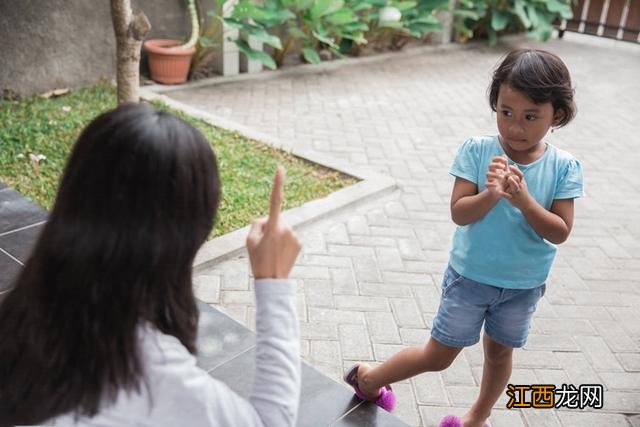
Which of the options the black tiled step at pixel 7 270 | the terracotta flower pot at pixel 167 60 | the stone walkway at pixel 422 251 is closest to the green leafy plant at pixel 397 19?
the stone walkway at pixel 422 251

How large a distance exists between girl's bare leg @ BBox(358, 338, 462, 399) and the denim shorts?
6cm

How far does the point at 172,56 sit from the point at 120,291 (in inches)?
238

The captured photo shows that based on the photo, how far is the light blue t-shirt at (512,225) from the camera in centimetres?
208

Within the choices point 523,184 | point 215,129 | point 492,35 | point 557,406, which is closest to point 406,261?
point 557,406

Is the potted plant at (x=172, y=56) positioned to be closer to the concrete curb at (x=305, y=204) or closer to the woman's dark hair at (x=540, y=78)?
the concrete curb at (x=305, y=204)

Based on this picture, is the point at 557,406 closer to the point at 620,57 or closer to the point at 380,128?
the point at 380,128

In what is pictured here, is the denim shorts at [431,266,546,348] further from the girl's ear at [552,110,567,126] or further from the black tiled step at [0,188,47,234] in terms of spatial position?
the black tiled step at [0,188,47,234]

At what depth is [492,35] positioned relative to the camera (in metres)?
10.3

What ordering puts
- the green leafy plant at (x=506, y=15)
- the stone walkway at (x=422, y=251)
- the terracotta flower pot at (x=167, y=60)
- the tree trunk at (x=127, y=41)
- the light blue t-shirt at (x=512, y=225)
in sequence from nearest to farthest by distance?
the light blue t-shirt at (x=512, y=225) < the stone walkway at (x=422, y=251) < the tree trunk at (x=127, y=41) < the terracotta flower pot at (x=167, y=60) < the green leafy plant at (x=506, y=15)

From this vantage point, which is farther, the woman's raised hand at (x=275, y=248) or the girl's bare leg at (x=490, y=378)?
the girl's bare leg at (x=490, y=378)

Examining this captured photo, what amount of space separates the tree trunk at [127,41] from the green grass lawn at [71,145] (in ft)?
2.24

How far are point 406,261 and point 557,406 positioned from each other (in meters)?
1.32

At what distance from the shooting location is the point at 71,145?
4820mm

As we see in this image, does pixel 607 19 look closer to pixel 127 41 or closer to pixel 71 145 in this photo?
pixel 127 41
